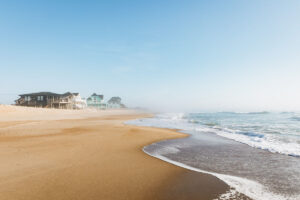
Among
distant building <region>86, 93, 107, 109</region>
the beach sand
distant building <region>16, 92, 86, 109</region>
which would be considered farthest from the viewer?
distant building <region>86, 93, 107, 109</region>

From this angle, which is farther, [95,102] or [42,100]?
[95,102]

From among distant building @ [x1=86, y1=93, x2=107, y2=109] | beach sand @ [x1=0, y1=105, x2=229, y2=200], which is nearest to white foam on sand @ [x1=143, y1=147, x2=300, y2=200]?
beach sand @ [x1=0, y1=105, x2=229, y2=200]

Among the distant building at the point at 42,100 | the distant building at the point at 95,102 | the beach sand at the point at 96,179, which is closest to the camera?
the beach sand at the point at 96,179

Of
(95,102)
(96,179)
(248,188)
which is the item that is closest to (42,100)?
(95,102)

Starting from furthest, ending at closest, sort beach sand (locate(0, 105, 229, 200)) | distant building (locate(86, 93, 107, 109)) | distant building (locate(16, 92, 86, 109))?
distant building (locate(86, 93, 107, 109))
distant building (locate(16, 92, 86, 109))
beach sand (locate(0, 105, 229, 200))

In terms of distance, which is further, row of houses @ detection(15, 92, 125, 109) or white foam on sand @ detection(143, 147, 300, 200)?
row of houses @ detection(15, 92, 125, 109)

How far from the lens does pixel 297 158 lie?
6391 millimetres

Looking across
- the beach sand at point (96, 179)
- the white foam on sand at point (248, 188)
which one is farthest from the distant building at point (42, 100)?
the white foam on sand at point (248, 188)

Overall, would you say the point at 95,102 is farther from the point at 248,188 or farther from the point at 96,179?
the point at 248,188

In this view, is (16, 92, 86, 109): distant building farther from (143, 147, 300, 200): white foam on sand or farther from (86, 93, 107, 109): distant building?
(143, 147, 300, 200): white foam on sand

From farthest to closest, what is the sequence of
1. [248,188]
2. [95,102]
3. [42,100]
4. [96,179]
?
[95,102] → [42,100] → [96,179] → [248,188]

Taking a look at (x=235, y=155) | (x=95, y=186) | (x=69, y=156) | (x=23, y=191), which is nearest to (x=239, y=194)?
(x=95, y=186)

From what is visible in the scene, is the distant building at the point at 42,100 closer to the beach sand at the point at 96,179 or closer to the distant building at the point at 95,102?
the distant building at the point at 95,102

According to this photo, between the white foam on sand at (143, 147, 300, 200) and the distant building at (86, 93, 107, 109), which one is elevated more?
the distant building at (86, 93, 107, 109)
